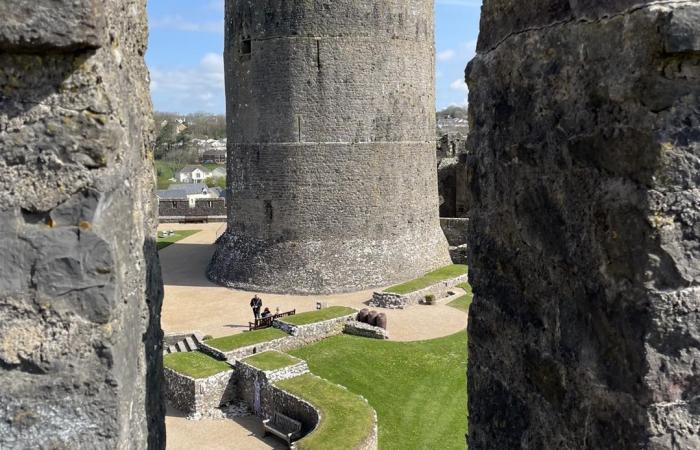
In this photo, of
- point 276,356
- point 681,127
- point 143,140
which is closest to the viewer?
point 681,127

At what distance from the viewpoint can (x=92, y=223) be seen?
6.48 feet

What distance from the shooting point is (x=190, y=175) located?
62.8 meters

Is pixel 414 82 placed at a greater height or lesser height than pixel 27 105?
greater

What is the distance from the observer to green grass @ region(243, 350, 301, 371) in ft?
36.8

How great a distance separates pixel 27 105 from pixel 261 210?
16.0 metres

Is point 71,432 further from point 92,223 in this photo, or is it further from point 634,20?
point 634,20

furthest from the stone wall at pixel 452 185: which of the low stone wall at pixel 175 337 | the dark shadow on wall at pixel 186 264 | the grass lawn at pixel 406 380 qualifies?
the low stone wall at pixel 175 337

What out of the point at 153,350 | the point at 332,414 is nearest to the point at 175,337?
the point at 332,414

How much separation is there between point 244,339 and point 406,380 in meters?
3.52

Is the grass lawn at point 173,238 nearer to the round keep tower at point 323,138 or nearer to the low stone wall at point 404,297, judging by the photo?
the round keep tower at point 323,138

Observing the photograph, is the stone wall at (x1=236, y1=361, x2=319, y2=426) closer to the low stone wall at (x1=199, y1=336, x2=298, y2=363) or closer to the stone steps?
the low stone wall at (x1=199, y1=336, x2=298, y2=363)

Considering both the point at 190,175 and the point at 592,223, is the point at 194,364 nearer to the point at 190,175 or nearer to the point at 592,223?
the point at 592,223

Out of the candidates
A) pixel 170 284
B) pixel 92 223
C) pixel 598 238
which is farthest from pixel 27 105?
pixel 170 284

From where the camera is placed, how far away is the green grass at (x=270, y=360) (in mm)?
11227
